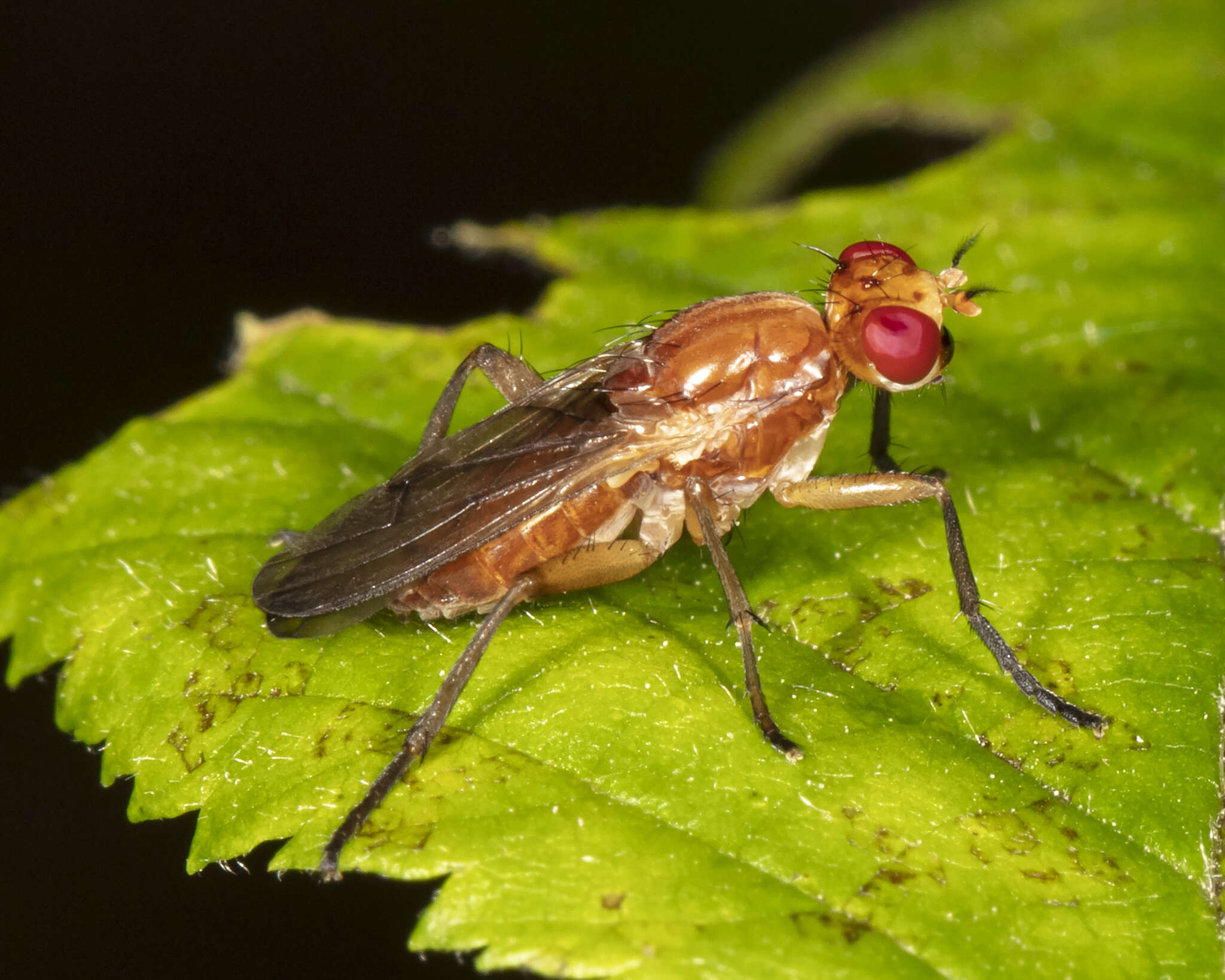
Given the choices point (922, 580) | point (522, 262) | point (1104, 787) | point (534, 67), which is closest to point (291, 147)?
point (534, 67)

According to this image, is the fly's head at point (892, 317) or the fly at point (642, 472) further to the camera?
the fly's head at point (892, 317)

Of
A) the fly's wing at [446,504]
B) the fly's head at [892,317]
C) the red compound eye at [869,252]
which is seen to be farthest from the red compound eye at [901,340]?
the fly's wing at [446,504]

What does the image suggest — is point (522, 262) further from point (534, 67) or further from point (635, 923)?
point (534, 67)

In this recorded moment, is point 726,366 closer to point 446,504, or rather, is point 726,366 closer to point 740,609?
point 740,609

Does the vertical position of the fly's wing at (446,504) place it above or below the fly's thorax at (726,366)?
below

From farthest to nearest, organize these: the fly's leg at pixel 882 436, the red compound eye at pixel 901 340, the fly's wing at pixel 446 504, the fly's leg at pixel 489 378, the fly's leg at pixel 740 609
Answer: the fly's leg at pixel 882 436
the fly's leg at pixel 489 378
the red compound eye at pixel 901 340
the fly's wing at pixel 446 504
the fly's leg at pixel 740 609

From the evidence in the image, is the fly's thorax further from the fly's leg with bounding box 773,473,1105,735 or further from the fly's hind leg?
the fly's hind leg

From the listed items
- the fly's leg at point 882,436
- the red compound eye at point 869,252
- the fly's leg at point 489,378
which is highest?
the red compound eye at point 869,252

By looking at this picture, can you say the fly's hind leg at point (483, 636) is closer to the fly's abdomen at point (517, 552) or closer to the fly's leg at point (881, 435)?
the fly's abdomen at point (517, 552)
